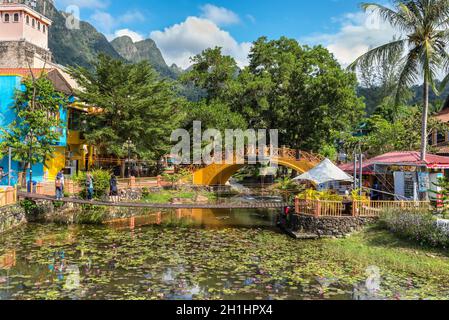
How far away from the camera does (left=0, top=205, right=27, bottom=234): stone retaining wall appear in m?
17.1

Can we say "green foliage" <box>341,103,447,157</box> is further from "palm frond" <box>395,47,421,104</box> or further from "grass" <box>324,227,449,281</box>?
"grass" <box>324,227,449,281</box>

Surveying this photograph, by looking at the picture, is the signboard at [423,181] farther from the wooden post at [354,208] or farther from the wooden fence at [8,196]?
the wooden fence at [8,196]

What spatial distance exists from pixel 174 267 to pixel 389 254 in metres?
7.29

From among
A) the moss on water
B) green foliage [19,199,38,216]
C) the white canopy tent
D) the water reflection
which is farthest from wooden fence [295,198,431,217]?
green foliage [19,199,38,216]

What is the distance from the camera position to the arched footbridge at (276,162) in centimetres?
2919

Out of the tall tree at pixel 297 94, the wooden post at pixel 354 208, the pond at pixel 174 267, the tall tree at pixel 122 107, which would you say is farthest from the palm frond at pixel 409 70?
the tall tree at pixel 122 107

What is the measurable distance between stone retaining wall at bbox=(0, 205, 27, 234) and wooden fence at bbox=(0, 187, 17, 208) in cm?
22

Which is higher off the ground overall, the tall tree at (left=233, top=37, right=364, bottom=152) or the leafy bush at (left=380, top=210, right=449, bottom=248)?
the tall tree at (left=233, top=37, right=364, bottom=152)

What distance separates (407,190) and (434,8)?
8259 millimetres

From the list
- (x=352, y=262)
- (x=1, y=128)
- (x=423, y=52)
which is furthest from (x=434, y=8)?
(x=1, y=128)

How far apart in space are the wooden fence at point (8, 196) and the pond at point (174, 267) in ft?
4.68

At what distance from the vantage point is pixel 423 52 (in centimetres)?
1764

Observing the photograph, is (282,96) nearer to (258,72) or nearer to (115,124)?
(258,72)

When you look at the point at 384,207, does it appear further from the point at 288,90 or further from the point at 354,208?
the point at 288,90
